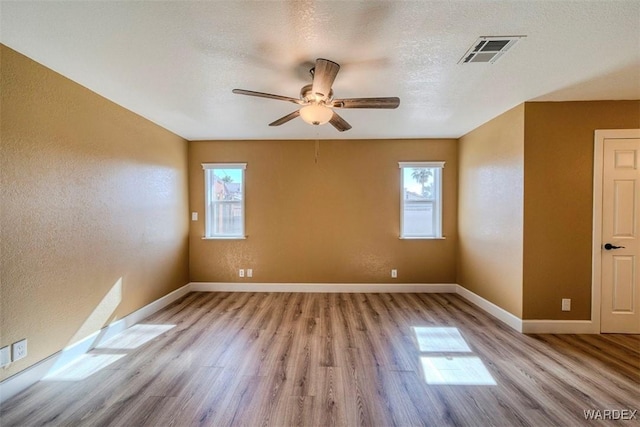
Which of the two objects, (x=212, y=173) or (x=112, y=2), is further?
(x=212, y=173)

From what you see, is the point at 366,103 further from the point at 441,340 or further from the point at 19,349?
the point at 19,349

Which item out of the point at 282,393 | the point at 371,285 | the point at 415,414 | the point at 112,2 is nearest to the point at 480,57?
the point at 112,2

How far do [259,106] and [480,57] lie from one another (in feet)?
7.02

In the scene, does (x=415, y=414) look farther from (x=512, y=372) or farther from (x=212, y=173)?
(x=212, y=173)

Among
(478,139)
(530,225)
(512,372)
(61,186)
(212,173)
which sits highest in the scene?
(478,139)

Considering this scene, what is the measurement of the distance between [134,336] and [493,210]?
4.58 meters

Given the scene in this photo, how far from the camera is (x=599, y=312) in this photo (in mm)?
2785

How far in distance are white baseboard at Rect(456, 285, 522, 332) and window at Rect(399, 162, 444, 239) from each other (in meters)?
0.98

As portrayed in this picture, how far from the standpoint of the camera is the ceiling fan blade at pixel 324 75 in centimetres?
169

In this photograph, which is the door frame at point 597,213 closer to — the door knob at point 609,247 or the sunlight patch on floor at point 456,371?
the door knob at point 609,247

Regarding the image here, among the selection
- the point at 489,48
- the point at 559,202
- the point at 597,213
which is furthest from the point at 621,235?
the point at 489,48

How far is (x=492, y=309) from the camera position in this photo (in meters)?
3.31

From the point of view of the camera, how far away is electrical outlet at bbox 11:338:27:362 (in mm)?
1863

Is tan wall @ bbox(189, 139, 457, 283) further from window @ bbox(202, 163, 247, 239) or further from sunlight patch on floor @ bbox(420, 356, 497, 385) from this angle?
sunlight patch on floor @ bbox(420, 356, 497, 385)
